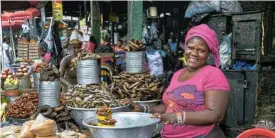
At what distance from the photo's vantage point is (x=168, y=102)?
2361 mm

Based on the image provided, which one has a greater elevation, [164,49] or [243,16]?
[243,16]

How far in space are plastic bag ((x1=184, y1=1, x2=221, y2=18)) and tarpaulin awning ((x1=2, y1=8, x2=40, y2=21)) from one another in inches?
220

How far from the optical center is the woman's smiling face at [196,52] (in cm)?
218

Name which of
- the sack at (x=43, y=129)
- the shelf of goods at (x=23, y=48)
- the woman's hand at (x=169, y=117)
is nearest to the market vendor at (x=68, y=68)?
the sack at (x=43, y=129)

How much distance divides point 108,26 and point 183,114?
12121 mm

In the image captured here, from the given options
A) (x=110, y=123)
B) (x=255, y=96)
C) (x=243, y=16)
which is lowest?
(x=255, y=96)

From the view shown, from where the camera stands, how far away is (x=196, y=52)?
7.24 ft

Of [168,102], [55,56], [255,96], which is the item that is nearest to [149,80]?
[168,102]

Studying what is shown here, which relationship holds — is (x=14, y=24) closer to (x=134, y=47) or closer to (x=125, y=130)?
(x=134, y=47)

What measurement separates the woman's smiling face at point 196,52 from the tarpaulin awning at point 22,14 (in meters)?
9.04

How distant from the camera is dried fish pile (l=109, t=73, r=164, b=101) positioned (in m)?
3.46

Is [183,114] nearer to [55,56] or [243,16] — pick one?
[243,16]

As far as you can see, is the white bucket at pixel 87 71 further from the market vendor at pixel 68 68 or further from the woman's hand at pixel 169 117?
the market vendor at pixel 68 68

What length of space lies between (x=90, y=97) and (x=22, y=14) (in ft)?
28.7
